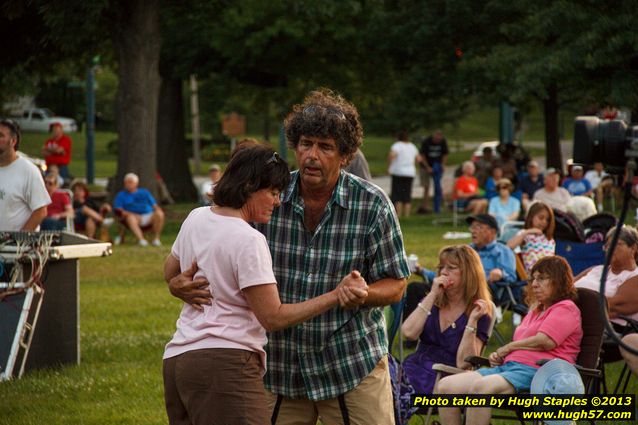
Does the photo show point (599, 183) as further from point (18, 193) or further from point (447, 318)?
point (447, 318)

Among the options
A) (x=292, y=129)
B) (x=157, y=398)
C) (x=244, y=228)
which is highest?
(x=292, y=129)

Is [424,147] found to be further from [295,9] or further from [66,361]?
[66,361]

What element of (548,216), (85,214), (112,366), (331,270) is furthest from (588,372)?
(85,214)

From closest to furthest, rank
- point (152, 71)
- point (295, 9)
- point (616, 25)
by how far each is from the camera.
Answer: point (616, 25)
point (152, 71)
point (295, 9)

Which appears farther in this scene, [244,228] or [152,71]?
[152,71]

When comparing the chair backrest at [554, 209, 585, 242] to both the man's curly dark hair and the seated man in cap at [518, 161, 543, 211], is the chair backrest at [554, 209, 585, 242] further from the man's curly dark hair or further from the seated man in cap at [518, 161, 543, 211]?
the seated man in cap at [518, 161, 543, 211]

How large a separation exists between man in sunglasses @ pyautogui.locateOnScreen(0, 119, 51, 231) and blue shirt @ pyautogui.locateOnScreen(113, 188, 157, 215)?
10853 millimetres

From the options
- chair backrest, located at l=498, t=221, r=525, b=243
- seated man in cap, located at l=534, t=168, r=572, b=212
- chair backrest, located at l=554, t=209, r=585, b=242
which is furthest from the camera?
seated man in cap, located at l=534, t=168, r=572, b=212

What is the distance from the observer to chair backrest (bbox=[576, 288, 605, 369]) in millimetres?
7273

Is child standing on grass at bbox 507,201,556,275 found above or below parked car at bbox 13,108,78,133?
below

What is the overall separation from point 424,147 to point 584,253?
15722 mm

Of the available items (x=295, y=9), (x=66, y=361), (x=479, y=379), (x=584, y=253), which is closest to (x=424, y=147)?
(x=295, y=9)

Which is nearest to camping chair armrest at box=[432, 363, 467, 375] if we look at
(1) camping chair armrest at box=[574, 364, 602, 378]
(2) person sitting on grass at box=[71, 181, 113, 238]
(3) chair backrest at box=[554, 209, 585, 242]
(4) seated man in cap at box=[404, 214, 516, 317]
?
(1) camping chair armrest at box=[574, 364, 602, 378]

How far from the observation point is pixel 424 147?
2789 centimetres
